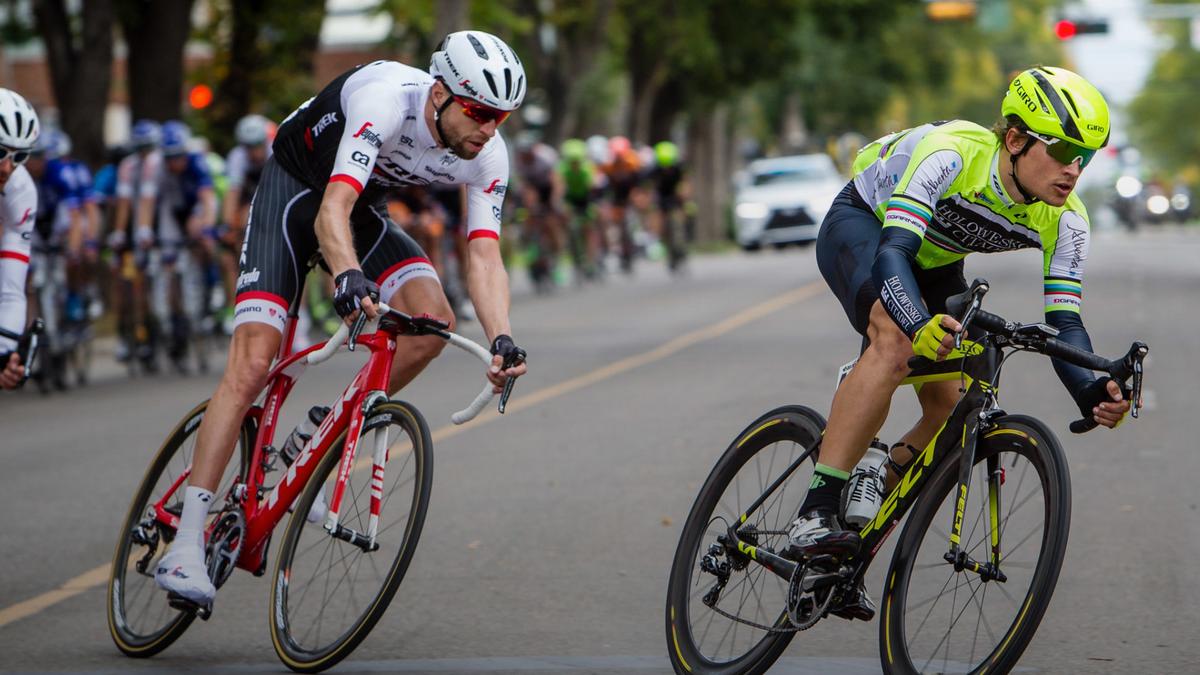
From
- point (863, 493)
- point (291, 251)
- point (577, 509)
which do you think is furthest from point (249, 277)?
point (577, 509)

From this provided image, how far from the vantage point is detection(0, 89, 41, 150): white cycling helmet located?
694cm

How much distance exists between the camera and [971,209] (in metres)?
5.39

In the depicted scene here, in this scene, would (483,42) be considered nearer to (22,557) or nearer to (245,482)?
(245,482)

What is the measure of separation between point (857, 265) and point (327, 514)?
167 cm

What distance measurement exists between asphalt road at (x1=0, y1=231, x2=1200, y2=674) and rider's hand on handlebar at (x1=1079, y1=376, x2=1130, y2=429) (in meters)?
1.11

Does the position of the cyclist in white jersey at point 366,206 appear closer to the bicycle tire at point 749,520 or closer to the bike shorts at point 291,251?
the bike shorts at point 291,251

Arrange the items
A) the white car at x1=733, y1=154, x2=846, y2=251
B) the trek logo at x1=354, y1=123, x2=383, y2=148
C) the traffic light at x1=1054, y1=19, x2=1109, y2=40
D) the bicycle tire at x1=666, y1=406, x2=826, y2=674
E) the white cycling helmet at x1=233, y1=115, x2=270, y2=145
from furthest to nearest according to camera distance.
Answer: the white car at x1=733, y1=154, x2=846, y2=251, the traffic light at x1=1054, y1=19, x2=1109, y2=40, the white cycling helmet at x1=233, y1=115, x2=270, y2=145, the trek logo at x1=354, y1=123, x2=383, y2=148, the bicycle tire at x1=666, y1=406, x2=826, y2=674

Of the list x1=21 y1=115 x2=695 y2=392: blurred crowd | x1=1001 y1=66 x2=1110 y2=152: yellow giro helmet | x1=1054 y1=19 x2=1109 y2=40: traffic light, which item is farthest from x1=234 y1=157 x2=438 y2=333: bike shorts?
x1=1054 y1=19 x2=1109 y2=40: traffic light

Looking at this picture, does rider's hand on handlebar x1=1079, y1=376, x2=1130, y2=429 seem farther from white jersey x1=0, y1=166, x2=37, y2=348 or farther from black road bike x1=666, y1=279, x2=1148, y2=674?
white jersey x1=0, y1=166, x2=37, y2=348

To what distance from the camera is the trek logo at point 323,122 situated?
6148mm

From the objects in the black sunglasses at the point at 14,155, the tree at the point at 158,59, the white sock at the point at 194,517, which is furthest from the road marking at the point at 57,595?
the tree at the point at 158,59

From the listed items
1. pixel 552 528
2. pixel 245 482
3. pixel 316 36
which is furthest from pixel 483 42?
pixel 316 36

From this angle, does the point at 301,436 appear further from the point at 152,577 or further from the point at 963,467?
the point at 963,467

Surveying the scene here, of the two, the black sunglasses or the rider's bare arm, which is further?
the black sunglasses
